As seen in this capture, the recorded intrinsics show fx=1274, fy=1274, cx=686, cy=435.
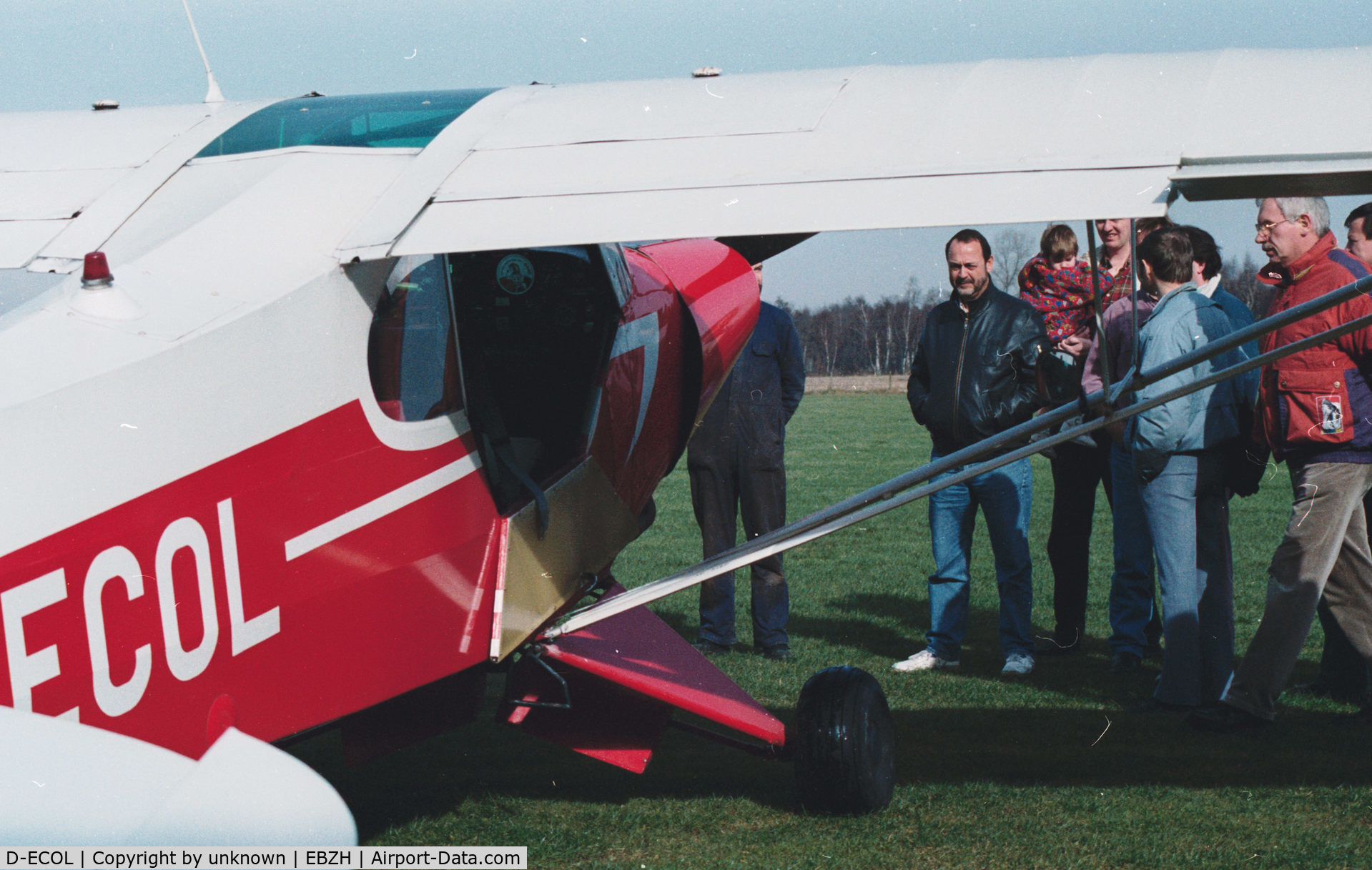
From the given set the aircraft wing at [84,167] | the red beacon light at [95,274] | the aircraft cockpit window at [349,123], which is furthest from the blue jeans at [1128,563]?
the red beacon light at [95,274]

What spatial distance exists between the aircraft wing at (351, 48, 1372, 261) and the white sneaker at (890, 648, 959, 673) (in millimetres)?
3308

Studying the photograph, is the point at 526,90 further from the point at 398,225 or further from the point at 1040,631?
the point at 1040,631

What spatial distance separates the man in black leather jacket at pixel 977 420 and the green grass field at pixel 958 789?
25 cm

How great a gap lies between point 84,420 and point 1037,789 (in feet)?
10.6

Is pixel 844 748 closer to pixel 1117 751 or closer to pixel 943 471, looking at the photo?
pixel 943 471

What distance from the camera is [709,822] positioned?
13.2 ft

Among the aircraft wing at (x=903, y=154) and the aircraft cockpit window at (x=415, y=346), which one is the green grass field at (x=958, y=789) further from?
the aircraft wing at (x=903, y=154)

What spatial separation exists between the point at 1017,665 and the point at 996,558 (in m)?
0.50

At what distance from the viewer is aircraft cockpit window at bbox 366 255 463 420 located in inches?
119

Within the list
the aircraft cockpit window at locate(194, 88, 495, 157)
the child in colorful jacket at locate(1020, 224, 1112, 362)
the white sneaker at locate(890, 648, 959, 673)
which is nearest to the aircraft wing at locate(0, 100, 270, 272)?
the aircraft cockpit window at locate(194, 88, 495, 157)

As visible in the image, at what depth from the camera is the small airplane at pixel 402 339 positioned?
2.34 metres

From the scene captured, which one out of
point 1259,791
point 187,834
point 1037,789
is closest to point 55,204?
point 187,834

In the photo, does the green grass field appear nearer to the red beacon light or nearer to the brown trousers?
the brown trousers

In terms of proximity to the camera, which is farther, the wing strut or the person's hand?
the person's hand
